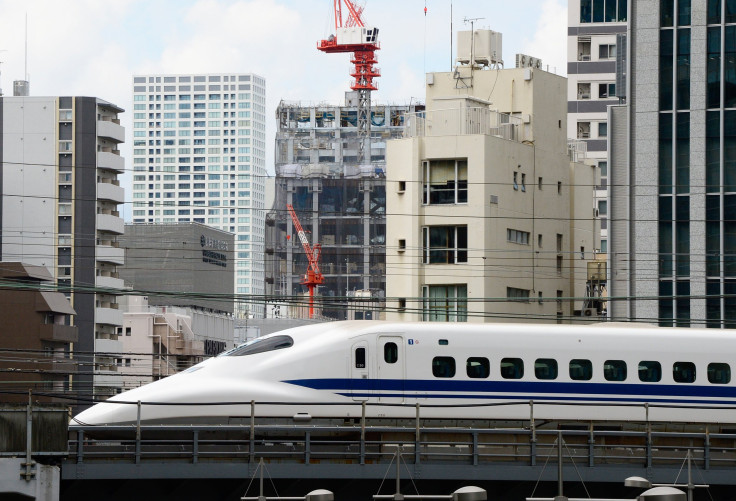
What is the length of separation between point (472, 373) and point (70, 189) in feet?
421

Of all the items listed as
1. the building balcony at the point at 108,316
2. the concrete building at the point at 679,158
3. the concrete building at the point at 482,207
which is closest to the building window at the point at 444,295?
the concrete building at the point at 482,207

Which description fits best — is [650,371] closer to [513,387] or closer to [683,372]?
[683,372]

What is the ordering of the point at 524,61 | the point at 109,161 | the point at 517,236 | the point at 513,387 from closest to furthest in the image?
1. the point at 513,387
2. the point at 517,236
3. the point at 524,61
4. the point at 109,161

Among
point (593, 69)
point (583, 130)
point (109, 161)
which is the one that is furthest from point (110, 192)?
point (593, 69)

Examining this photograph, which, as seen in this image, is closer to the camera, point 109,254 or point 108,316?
point 108,316

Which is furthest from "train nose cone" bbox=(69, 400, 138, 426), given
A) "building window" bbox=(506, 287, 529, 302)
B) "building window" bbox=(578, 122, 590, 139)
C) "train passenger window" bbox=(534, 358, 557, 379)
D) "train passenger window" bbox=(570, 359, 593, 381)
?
"building window" bbox=(578, 122, 590, 139)

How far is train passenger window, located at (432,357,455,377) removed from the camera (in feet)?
138

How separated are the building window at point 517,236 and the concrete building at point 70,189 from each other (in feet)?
261

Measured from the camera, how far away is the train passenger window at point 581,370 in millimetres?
42812

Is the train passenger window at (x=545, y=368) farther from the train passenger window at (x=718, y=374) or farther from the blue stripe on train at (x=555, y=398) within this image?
the train passenger window at (x=718, y=374)

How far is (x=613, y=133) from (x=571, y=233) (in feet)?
40.6

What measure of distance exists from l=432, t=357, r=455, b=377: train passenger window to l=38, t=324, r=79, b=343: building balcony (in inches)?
3698

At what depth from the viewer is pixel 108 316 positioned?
164 meters

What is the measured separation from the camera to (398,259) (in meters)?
87.0
